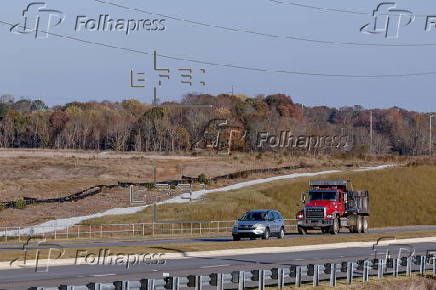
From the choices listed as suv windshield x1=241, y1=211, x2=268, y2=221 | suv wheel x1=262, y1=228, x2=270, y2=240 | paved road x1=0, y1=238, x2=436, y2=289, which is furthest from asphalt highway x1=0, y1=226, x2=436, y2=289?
suv windshield x1=241, y1=211, x2=268, y2=221

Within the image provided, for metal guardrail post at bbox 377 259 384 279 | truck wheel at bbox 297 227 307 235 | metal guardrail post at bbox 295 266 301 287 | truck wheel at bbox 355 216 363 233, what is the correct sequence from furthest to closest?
1. truck wheel at bbox 355 216 363 233
2. truck wheel at bbox 297 227 307 235
3. metal guardrail post at bbox 377 259 384 279
4. metal guardrail post at bbox 295 266 301 287

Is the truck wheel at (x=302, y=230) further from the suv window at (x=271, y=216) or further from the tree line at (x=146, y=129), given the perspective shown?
the tree line at (x=146, y=129)

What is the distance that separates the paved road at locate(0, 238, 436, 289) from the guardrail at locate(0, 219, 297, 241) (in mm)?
19799

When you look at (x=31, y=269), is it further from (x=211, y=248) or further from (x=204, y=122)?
(x=204, y=122)

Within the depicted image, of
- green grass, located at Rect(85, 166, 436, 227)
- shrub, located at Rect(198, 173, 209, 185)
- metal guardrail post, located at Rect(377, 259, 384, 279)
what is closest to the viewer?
metal guardrail post, located at Rect(377, 259, 384, 279)

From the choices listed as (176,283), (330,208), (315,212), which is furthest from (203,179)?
(176,283)

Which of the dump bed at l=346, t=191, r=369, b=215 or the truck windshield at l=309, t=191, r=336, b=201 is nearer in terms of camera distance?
the truck windshield at l=309, t=191, r=336, b=201

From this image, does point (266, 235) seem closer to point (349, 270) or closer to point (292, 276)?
point (349, 270)

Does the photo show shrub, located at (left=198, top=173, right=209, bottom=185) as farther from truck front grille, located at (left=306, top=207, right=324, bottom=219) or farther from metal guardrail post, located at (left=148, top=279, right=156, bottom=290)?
metal guardrail post, located at (left=148, top=279, right=156, bottom=290)

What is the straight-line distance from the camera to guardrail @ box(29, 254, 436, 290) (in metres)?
20.7

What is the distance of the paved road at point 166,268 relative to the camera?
2645 cm

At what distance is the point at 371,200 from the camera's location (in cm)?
9856

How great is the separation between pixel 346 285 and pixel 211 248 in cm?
1606

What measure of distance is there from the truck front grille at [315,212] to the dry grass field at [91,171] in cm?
2611
